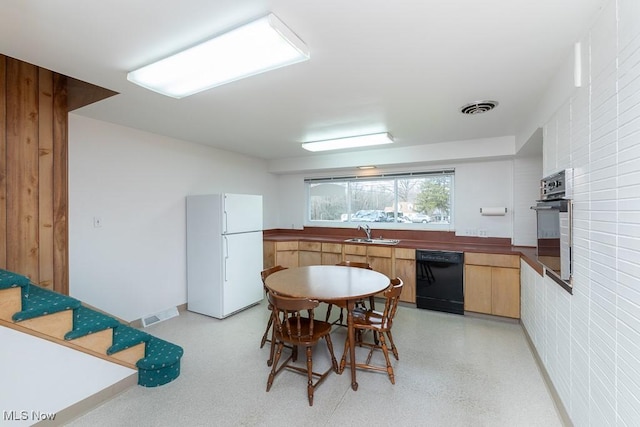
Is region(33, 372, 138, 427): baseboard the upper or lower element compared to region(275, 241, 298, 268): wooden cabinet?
lower

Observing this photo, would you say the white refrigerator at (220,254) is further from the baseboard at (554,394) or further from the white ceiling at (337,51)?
the baseboard at (554,394)

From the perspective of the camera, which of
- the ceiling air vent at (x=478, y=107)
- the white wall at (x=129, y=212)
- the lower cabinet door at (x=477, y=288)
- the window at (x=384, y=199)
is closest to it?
the ceiling air vent at (x=478, y=107)

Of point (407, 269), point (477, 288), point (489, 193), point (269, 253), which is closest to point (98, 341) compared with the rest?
point (269, 253)

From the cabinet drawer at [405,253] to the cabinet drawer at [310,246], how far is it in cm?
132

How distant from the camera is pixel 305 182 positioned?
5.79 metres

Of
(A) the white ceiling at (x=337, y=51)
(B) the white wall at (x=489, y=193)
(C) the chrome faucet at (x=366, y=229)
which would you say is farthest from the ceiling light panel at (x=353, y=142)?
(C) the chrome faucet at (x=366, y=229)

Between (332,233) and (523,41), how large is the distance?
4159mm

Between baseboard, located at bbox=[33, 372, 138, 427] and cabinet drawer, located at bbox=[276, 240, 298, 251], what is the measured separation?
2.83 m

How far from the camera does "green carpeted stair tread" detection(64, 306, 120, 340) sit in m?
2.02

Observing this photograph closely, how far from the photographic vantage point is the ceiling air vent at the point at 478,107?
263 centimetres

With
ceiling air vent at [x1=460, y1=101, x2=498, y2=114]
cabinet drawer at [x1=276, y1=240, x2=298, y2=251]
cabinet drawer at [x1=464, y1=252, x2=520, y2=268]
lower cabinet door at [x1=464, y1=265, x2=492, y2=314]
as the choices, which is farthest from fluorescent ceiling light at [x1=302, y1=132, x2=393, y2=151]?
lower cabinet door at [x1=464, y1=265, x2=492, y2=314]

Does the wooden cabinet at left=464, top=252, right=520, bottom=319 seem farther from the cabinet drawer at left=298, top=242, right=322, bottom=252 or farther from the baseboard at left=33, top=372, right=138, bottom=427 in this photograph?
the baseboard at left=33, top=372, right=138, bottom=427

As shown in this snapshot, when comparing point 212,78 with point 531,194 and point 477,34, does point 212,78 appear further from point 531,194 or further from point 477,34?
point 531,194

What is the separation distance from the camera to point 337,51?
1790 millimetres
